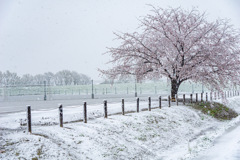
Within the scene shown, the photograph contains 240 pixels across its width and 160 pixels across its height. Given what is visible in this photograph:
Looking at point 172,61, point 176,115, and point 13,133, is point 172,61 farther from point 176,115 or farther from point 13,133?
point 13,133

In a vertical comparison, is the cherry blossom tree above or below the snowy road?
above

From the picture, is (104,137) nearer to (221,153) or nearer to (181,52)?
(221,153)

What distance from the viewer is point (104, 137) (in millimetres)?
11383

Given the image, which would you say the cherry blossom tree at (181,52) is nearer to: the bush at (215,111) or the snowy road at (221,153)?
the bush at (215,111)

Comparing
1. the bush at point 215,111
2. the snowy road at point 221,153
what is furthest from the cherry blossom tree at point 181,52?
the snowy road at point 221,153

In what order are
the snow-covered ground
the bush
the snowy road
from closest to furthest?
the snow-covered ground → the snowy road → the bush

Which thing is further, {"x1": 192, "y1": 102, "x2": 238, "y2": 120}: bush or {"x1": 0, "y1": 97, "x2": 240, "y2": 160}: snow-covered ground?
{"x1": 192, "y1": 102, "x2": 238, "y2": 120}: bush

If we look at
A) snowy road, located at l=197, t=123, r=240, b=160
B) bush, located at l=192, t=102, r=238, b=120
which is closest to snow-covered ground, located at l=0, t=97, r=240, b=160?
snowy road, located at l=197, t=123, r=240, b=160

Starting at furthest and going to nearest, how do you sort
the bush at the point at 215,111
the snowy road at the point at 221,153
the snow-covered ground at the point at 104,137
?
1. the bush at the point at 215,111
2. the snowy road at the point at 221,153
3. the snow-covered ground at the point at 104,137

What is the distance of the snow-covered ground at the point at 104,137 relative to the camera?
347 inches

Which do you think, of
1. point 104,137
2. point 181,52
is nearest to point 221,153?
point 104,137

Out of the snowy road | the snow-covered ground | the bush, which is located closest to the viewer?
the snow-covered ground

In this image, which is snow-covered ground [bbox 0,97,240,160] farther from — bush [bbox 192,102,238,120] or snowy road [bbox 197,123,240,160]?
bush [bbox 192,102,238,120]

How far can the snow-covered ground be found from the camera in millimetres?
8812
